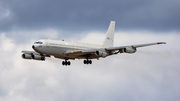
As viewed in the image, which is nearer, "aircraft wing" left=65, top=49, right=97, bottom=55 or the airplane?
the airplane

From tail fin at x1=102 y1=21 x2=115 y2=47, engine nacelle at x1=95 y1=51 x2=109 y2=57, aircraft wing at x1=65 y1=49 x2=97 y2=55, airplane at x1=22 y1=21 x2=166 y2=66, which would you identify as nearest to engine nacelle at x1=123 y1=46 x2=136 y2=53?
airplane at x1=22 y1=21 x2=166 y2=66

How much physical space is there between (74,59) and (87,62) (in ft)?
13.9

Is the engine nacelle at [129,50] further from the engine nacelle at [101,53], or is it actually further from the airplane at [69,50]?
the engine nacelle at [101,53]

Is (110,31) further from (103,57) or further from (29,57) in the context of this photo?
(29,57)

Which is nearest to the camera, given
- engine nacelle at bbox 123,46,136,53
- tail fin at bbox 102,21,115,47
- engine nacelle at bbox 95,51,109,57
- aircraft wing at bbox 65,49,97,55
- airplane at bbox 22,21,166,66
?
airplane at bbox 22,21,166,66

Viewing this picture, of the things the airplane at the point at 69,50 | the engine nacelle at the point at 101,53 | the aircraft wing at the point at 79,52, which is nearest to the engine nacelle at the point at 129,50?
the airplane at the point at 69,50

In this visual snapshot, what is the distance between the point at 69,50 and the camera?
108 m

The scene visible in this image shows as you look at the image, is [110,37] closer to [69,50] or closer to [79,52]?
[79,52]

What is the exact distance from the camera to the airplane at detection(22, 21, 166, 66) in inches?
4102

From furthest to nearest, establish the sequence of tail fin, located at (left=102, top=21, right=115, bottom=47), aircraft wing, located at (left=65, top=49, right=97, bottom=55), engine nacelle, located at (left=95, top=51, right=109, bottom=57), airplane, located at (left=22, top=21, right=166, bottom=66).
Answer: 1. tail fin, located at (left=102, top=21, right=115, bottom=47)
2. engine nacelle, located at (left=95, top=51, right=109, bottom=57)
3. aircraft wing, located at (left=65, top=49, right=97, bottom=55)
4. airplane, located at (left=22, top=21, right=166, bottom=66)

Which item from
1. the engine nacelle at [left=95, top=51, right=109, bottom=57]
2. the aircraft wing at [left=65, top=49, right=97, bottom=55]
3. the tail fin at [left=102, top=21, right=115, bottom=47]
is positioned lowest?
the engine nacelle at [left=95, top=51, right=109, bottom=57]

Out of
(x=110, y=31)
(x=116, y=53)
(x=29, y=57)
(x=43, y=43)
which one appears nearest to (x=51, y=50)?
(x=43, y=43)

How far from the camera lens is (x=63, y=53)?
4218 inches

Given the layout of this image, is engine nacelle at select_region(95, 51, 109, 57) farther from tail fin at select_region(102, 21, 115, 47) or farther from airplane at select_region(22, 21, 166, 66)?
tail fin at select_region(102, 21, 115, 47)
